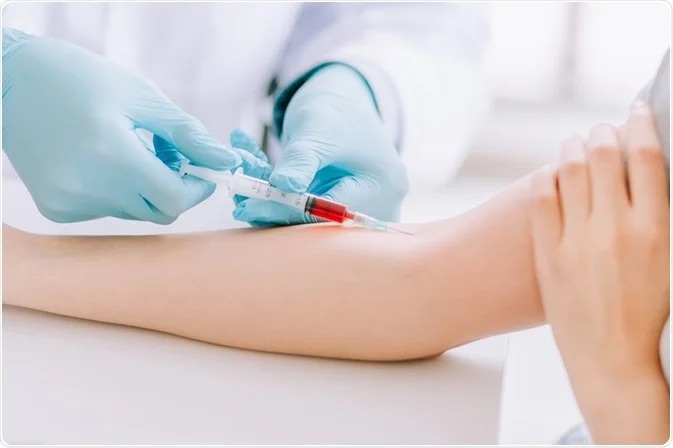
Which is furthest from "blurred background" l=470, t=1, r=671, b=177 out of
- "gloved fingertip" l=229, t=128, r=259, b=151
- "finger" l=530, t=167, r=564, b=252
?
"finger" l=530, t=167, r=564, b=252

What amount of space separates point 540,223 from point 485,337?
14cm

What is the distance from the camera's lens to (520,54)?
184cm

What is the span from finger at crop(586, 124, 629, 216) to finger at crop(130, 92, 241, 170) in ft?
1.22

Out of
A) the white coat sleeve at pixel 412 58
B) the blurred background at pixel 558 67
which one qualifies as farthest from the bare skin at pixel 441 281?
the blurred background at pixel 558 67

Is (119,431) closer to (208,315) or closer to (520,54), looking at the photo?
(208,315)

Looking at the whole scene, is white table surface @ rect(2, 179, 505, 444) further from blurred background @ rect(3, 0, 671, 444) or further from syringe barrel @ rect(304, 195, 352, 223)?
blurred background @ rect(3, 0, 671, 444)

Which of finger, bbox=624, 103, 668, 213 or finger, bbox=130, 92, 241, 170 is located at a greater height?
finger, bbox=130, 92, 241, 170

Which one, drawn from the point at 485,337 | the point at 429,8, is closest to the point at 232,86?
the point at 429,8

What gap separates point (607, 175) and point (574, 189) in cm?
3

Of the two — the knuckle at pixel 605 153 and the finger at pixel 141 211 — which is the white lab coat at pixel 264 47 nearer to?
the finger at pixel 141 211

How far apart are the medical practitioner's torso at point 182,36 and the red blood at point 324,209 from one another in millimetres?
480

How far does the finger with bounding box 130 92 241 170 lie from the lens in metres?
0.81

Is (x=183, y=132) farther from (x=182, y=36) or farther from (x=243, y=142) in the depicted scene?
(x=182, y=36)

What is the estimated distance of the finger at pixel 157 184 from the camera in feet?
2.60
